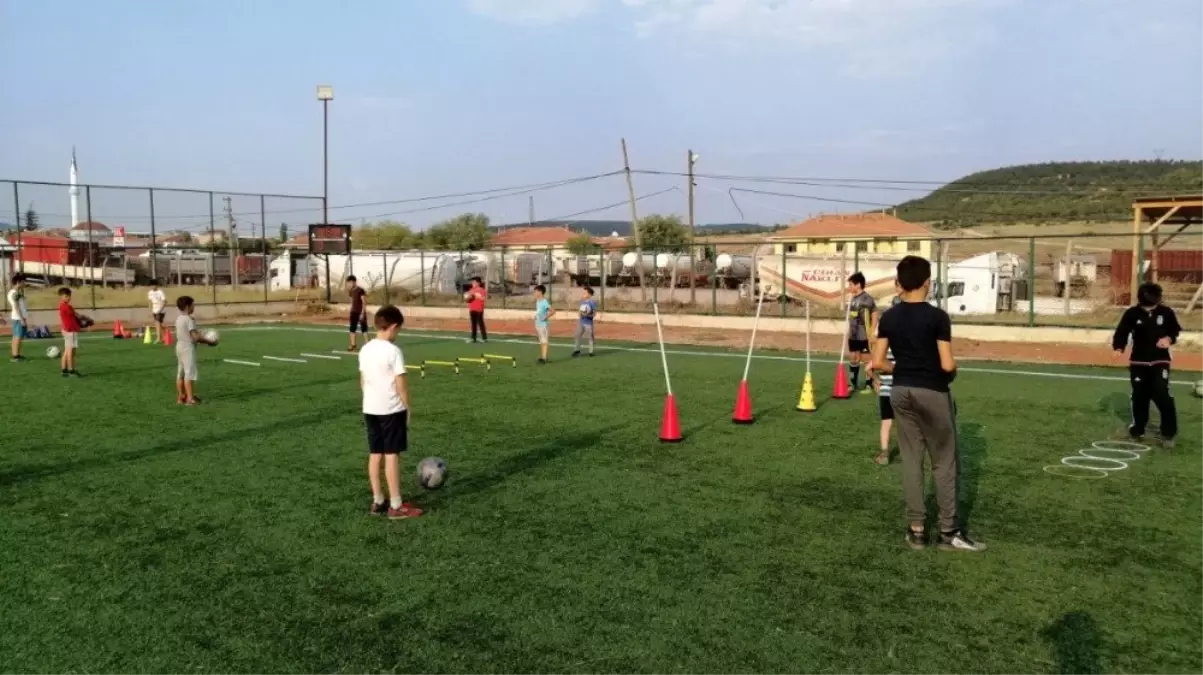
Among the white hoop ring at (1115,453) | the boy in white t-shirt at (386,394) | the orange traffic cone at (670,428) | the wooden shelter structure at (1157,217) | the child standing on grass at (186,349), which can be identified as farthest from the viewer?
the wooden shelter structure at (1157,217)

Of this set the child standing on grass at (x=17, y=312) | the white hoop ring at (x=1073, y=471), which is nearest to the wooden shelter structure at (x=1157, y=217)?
the white hoop ring at (x=1073, y=471)

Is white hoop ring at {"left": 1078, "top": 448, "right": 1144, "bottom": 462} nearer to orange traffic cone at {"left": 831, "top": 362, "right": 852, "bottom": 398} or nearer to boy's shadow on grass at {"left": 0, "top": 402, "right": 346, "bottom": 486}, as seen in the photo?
orange traffic cone at {"left": 831, "top": 362, "right": 852, "bottom": 398}

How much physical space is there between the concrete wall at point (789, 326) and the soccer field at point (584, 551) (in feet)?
31.4

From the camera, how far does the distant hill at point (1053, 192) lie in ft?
290

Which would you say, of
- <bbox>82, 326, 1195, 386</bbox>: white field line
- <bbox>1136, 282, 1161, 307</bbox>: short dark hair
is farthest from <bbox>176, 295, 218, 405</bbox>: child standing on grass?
<bbox>1136, 282, 1161, 307</bbox>: short dark hair

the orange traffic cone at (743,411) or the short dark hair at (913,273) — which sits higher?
the short dark hair at (913,273)

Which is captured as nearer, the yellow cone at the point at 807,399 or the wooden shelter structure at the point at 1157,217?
the yellow cone at the point at 807,399

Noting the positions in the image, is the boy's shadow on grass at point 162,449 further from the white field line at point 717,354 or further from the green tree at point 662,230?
the green tree at point 662,230

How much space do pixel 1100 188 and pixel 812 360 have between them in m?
104

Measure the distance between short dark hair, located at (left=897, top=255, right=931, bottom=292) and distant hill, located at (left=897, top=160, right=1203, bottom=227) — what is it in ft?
270

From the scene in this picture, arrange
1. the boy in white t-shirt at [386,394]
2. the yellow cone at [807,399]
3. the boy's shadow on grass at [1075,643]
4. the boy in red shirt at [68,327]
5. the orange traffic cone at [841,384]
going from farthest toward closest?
the boy in red shirt at [68,327] < the orange traffic cone at [841,384] < the yellow cone at [807,399] < the boy in white t-shirt at [386,394] < the boy's shadow on grass at [1075,643]

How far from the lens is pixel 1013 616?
571 cm

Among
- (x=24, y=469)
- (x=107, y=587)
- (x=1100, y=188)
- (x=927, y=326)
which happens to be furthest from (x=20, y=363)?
(x=1100, y=188)

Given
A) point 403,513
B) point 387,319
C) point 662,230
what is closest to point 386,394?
point 387,319
